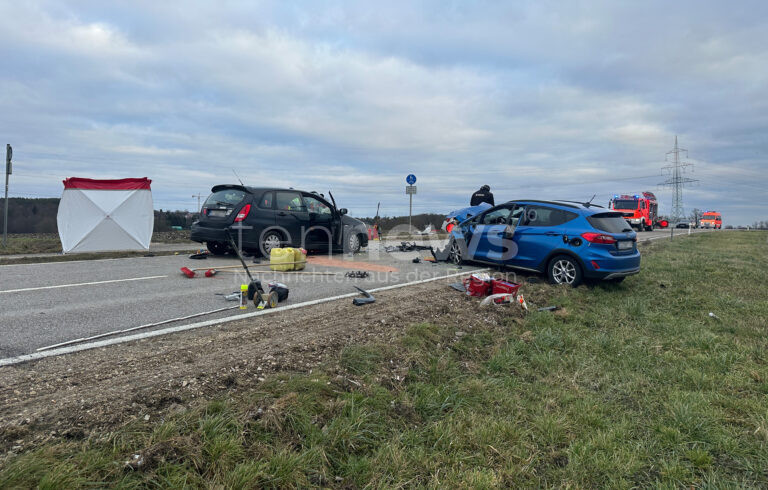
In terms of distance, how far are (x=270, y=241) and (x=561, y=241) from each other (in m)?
6.72

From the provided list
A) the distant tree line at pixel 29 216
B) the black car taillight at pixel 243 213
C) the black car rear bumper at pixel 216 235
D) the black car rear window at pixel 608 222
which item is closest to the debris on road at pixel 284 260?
the black car rear bumper at pixel 216 235

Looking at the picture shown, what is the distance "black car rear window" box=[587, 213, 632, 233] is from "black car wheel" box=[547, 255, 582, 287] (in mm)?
743

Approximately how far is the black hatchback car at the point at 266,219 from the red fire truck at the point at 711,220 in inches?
2948

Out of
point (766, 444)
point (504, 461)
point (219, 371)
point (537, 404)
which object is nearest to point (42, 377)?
point (219, 371)

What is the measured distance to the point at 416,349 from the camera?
4.14 m

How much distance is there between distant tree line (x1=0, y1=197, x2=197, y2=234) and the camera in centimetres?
1984

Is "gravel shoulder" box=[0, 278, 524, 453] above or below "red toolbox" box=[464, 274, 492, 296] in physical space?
below

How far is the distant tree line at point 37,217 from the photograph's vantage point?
19844mm

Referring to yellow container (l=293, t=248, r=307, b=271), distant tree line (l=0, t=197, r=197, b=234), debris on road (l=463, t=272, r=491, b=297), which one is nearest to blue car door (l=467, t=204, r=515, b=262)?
debris on road (l=463, t=272, r=491, b=297)

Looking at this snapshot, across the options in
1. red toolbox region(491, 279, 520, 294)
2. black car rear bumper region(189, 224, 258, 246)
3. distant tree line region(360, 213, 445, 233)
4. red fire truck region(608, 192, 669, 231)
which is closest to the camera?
red toolbox region(491, 279, 520, 294)

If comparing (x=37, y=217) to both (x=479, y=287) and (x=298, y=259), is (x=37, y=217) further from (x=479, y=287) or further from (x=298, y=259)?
(x=479, y=287)

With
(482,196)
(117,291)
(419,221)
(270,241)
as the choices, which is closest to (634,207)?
(419,221)

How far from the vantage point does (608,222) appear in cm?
775

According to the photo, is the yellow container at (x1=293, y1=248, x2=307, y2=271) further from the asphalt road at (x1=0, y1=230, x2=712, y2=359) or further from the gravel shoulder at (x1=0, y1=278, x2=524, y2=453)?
the gravel shoulder at (x1=0, y1=278, x2=524, y2=453)
